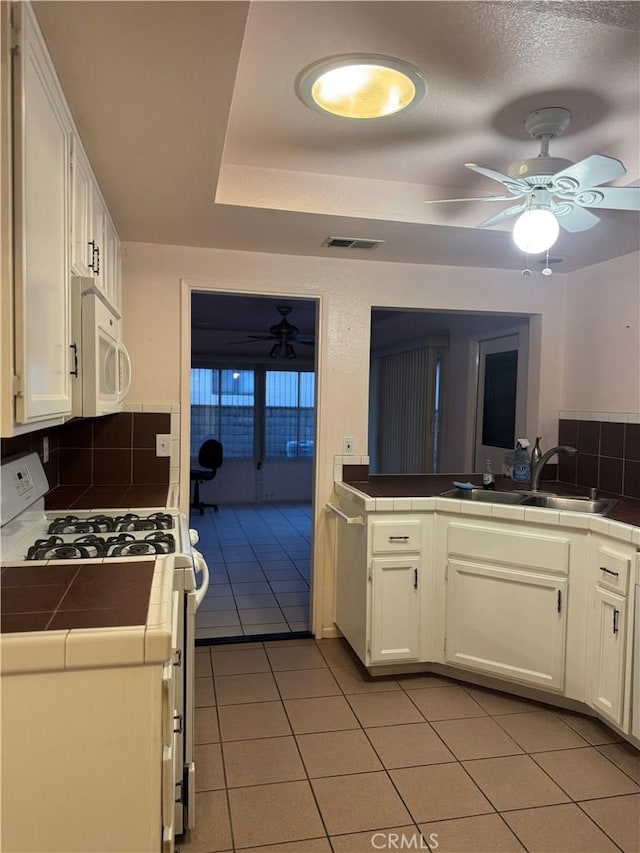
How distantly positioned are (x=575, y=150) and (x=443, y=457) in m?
3.20

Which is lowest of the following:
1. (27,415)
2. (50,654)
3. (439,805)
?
(439,805)

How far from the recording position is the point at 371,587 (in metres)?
2.73

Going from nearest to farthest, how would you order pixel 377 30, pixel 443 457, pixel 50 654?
pixel 50 654, pixel 377 30, pixel 443 457

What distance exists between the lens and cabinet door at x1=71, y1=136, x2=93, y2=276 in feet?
5.39

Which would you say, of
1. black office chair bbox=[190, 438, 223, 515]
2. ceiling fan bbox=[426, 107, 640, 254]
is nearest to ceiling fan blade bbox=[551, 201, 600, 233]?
ceiling fan bbox=[426, 107, 640, 254]

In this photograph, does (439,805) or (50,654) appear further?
(439,805)

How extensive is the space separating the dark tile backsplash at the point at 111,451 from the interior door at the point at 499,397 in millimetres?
2295

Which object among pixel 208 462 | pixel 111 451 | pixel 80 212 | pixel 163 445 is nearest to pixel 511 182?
pixel 80 212

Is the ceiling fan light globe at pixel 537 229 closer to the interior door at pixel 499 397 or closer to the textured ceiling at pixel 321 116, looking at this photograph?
the textured ceiling at pixel 321 116

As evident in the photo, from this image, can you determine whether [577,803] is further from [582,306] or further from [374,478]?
[582,306]

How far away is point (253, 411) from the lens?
316 inches

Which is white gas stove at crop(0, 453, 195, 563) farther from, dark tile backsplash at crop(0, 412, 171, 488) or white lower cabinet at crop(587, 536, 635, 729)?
white lower cabinet at crop(587, 536, 635, 729)

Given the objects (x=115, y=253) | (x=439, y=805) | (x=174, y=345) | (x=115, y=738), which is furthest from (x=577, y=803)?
(x=115, y=253)

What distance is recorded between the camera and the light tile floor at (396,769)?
5.88ft
